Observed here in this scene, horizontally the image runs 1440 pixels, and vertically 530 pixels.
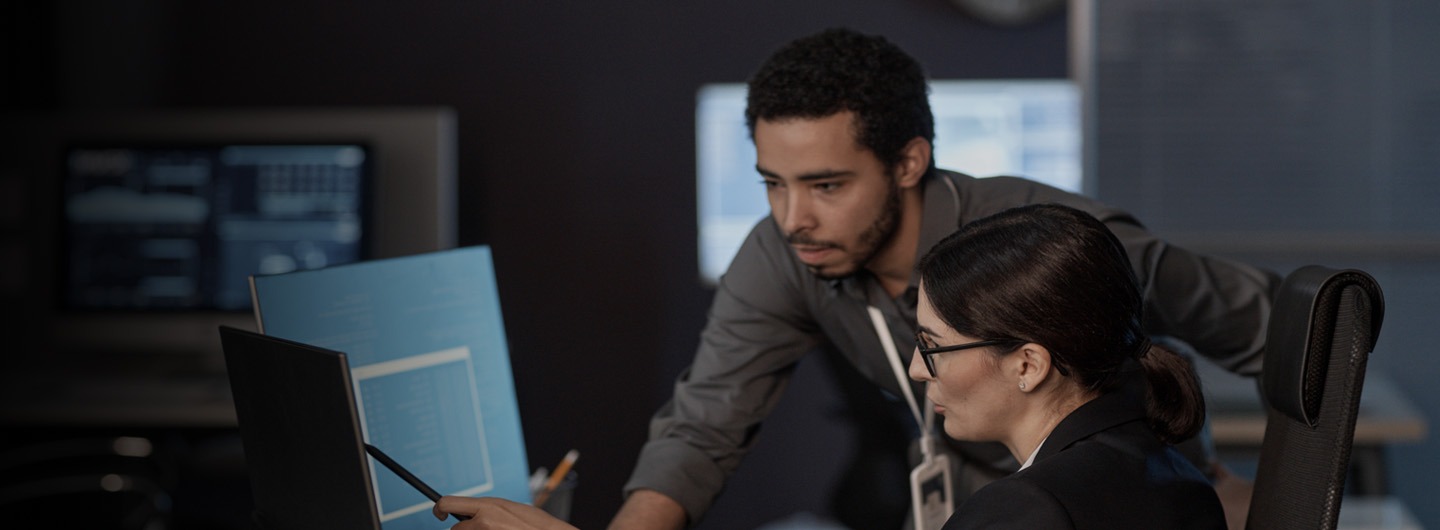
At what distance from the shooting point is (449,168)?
3062mm

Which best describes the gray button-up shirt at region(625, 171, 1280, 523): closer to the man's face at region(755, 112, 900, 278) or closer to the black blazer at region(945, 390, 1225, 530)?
the man's face at region(755, 112, 900, 278)

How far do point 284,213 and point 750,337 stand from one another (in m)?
1.65

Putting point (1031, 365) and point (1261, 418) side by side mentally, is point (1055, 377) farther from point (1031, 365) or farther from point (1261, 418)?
point (1261, 418)

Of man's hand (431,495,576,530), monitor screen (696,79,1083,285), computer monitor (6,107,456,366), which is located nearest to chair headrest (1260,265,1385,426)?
man's hand (431,495,576,530)

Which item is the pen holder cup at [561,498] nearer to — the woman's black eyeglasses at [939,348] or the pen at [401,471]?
the pen at [401,471]

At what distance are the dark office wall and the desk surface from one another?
40.4 inches

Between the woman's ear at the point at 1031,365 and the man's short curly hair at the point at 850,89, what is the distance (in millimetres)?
516

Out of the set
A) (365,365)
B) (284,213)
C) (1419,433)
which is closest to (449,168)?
(284,213)

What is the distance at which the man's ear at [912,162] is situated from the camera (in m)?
1.68

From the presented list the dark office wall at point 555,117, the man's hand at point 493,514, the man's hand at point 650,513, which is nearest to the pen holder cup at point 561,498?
the man's hand at point 650,513

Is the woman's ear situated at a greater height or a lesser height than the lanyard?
greater

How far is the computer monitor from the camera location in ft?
9.82

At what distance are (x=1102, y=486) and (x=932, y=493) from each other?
0.59 metres

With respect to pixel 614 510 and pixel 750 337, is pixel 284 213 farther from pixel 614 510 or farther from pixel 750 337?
pixel 750 337
